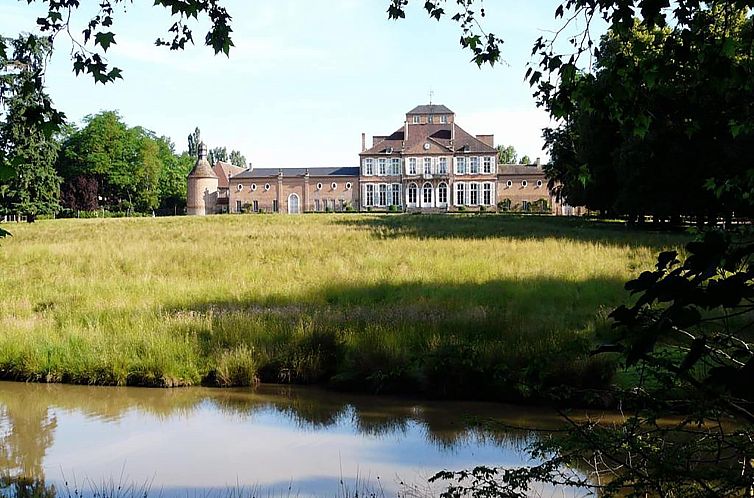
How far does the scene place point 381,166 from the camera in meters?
88.5

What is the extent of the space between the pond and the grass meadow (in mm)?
395

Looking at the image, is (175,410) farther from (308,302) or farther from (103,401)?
(308,302)

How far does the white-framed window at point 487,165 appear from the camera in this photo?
85438 millimetres

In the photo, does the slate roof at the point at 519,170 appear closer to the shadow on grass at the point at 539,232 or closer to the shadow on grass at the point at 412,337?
the shadow on grass at the point at 539,232

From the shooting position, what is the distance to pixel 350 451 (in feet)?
21.9

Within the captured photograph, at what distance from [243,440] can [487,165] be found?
80876 millimetres

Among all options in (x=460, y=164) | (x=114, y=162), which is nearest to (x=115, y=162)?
(x=114, y=162)

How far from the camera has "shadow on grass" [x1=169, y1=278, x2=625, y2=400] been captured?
8.20 metres

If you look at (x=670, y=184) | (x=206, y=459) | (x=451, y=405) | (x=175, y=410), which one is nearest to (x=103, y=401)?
(x=175, y=410)

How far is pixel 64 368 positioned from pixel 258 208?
84.1 meters

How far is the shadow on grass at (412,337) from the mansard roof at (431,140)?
74.8 m

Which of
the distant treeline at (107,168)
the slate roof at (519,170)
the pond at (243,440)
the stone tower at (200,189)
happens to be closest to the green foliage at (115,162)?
the distant treeline at (107,168)

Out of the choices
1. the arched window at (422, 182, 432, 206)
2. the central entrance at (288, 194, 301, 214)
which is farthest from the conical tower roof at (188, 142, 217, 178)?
the arched window at (422, 182, 432, 206)

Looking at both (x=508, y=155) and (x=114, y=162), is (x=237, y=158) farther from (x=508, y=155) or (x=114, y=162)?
(x=114, y=162)
